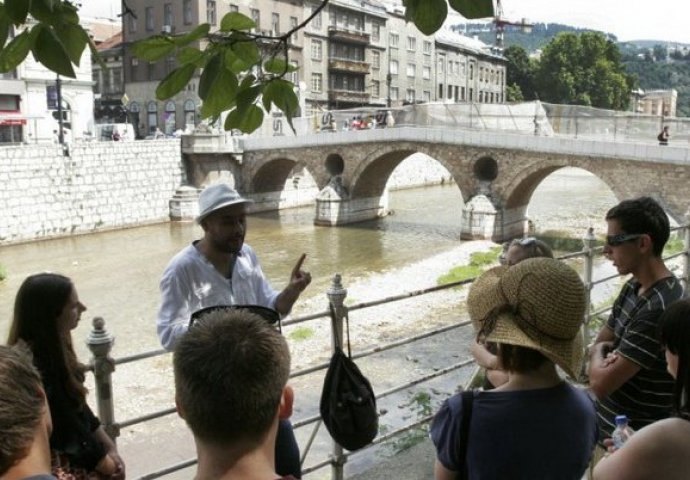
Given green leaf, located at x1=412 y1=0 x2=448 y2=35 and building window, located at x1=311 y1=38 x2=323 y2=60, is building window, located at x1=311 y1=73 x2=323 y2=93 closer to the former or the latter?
building window, located at x1=311 y1=38 x2=323 y2=60

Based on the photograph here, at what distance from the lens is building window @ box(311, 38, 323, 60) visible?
39.4 m

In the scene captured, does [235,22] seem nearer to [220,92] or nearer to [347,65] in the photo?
Answer: [220,92]

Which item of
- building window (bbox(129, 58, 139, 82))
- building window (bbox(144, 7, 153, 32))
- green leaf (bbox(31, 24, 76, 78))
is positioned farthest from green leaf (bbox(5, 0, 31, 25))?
building window (bbox(129, 58, 139, 82))

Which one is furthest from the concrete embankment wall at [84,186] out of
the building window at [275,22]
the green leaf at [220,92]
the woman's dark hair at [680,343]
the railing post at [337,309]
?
the woman's dark hair at [680,343]

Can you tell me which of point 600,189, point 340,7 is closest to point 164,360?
point 600,189

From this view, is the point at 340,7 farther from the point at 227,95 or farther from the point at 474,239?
the point at 227,95

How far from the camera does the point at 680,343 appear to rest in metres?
1.74

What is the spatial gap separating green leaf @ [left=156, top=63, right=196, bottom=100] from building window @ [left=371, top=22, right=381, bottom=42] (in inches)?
1746

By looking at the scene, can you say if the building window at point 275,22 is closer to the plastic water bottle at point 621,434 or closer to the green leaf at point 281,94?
the green leaf at point 281,94

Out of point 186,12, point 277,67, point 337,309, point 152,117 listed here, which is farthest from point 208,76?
point 152,117

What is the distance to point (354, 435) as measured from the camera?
7.84ft

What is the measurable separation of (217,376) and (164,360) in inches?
363

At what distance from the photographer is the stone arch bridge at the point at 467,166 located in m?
17.6

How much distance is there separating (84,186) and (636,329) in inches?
796
